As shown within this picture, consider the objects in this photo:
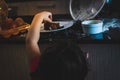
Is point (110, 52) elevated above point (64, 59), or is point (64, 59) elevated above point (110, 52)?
point (64, 59)

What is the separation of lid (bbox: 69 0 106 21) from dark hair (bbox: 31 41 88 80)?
0.69 m

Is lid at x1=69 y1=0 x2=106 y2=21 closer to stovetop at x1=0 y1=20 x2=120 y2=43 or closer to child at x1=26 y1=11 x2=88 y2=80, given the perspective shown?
stovetop at x1=0 y1=20 x2=120 y2=43

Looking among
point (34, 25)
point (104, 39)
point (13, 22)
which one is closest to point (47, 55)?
point (34, 25)

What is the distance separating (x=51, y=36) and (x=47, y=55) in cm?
54

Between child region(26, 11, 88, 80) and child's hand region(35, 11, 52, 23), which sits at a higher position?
child's hand region(35, 11, 52, 23)

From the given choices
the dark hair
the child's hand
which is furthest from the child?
the child's hand

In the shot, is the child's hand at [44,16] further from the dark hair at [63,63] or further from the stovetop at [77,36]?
the dark hair at [63,63]

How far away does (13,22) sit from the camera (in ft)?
5.78

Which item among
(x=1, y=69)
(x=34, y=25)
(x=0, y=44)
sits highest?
(x=34, y=25)

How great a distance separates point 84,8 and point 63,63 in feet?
2.56

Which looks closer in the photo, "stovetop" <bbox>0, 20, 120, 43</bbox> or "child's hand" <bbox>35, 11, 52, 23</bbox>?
"child's hand" <bbox>35, 11, 52, 23</bbox>

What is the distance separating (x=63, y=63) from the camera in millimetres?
1046

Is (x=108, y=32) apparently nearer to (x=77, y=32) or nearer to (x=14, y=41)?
(x=77, y=32)

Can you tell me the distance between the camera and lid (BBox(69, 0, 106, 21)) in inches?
68.4
